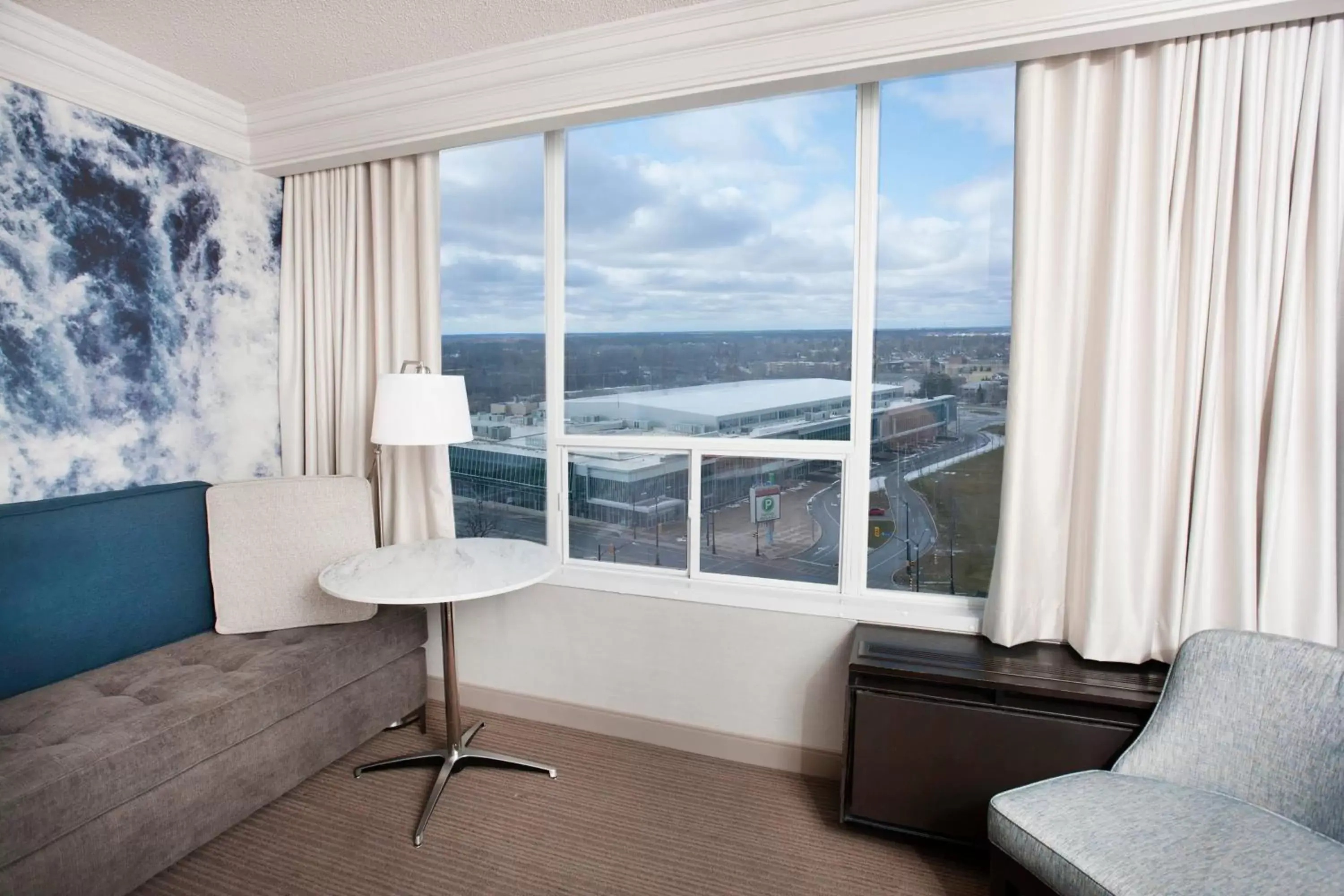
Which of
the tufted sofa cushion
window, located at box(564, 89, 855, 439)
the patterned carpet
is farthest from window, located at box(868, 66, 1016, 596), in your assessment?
the tufted sofa cushion

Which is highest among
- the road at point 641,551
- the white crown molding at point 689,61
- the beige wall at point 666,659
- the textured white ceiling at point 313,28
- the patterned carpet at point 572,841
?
the textured white ceiling at point 313,28

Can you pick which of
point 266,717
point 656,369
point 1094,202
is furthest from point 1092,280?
point 266,717

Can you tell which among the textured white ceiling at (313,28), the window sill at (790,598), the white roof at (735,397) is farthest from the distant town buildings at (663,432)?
the textured white ceiling at (313,28)

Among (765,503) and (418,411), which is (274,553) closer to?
(418,411)

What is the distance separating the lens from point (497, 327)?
288cm

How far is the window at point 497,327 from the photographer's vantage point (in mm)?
2814

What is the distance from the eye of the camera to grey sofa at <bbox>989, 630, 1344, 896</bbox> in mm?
1314

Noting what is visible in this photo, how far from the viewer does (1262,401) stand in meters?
1.82

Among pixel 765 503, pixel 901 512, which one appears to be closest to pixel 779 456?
pixel 765 503

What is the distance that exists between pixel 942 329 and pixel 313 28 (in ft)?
7.46

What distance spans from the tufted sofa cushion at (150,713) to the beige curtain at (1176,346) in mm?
2160

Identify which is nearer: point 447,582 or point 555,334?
point 447,582

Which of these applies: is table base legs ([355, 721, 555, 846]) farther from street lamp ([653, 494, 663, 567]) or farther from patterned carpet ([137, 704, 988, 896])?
street lamp ([653, 494, 663, 567])

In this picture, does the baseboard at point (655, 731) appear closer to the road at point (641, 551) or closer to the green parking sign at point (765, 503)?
the road at point (641, 551)
